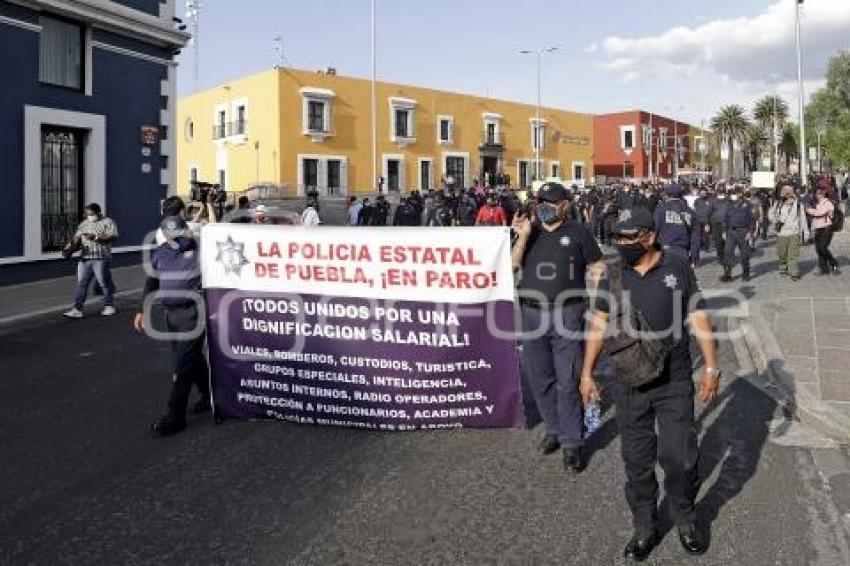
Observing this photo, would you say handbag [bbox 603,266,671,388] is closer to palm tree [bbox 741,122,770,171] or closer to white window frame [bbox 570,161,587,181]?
white window frame [bbox 570,161,587,181]

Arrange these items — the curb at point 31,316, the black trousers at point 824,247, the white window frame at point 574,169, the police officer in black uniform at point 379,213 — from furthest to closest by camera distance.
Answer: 1. the white window frame at point 574,169
2. the police officer in black uniform at point 379,213
3. the black trousers at point 824,247
4. the curb at point 31,316

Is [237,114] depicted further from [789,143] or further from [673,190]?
[789,143]

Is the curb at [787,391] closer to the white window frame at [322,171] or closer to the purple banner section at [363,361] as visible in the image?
the purple banner section at [363,361]

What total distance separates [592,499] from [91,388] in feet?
16.4

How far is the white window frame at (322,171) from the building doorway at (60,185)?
995 inches

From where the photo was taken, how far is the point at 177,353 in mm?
6211

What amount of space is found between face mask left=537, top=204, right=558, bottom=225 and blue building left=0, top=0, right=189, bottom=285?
496 inches

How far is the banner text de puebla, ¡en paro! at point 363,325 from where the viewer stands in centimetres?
570

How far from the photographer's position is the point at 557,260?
17.5 ft

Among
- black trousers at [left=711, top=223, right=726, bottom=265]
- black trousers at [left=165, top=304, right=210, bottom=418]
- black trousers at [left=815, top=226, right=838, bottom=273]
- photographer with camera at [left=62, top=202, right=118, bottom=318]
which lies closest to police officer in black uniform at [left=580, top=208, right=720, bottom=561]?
black trousers at [left=165, top=304, right=210, bottom=418]

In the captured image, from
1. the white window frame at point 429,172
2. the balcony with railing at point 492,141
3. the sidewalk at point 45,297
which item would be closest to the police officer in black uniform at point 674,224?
the sidewalk at point 45,297

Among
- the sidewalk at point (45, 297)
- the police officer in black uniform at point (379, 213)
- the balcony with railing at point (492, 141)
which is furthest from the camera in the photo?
the balcony with railing at point (492, 141)

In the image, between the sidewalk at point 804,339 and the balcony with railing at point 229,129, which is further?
the balcony with railing at point 229,129

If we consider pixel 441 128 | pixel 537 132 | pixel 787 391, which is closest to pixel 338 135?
pixel 441 128
